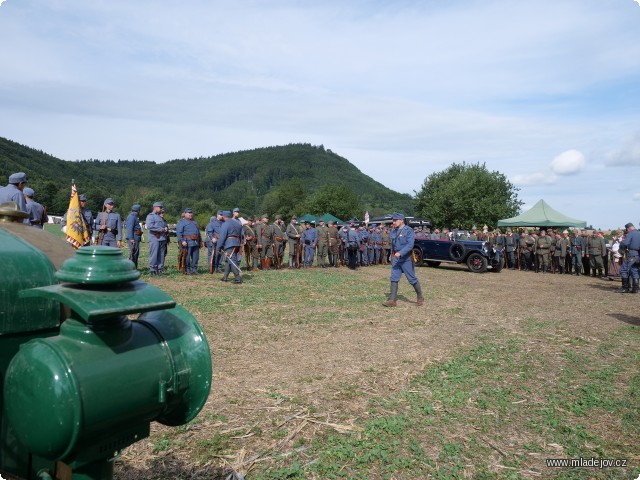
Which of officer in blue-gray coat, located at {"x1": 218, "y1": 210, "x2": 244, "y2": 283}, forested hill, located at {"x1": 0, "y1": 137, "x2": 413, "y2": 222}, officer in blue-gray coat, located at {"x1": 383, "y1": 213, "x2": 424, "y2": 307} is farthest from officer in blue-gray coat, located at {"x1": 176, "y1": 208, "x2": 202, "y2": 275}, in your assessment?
forested hill, located at {"x1": 0, "y1": 137, "x2": 413, "y2": 222}

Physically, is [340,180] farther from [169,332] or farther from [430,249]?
[169,332]

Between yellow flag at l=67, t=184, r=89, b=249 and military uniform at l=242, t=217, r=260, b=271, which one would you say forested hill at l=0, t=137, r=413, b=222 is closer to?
military uniform at l=242, t=217, r=260, b=271

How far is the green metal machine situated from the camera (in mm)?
1488

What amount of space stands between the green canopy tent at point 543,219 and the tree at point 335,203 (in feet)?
167

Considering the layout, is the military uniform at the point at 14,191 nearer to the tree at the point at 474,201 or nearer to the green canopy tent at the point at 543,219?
the green canopy tent at the point at 543,219

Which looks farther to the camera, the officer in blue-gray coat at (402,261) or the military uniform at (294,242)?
the military uniform at (294,242)

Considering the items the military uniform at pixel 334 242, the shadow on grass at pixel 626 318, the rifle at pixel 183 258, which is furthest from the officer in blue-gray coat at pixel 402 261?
the military uniform at pixel 334 242

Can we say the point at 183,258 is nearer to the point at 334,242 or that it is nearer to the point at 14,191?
the point at 334,242

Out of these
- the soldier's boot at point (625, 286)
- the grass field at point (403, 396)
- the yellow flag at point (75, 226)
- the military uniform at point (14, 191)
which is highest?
Result: the military uniform at point (14, 191)

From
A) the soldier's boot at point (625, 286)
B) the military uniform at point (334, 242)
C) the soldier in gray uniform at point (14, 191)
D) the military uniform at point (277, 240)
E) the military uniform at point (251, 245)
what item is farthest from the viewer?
the military uniform at point (334, 242)

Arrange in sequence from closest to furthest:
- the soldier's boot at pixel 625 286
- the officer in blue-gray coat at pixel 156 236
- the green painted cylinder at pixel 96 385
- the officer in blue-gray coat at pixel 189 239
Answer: the green painted cylinder at pixel 96 385, the officer in blue-gray coat at pixel 156 236, the soldier's boot at pixel 625 286, the officer in blue-gray coat at pixel 189 239

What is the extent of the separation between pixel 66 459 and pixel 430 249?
63.4 ft

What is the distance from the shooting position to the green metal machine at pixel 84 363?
1.49m

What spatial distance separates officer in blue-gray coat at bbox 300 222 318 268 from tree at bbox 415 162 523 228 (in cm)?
3120
